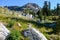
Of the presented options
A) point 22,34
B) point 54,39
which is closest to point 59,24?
point 54,39

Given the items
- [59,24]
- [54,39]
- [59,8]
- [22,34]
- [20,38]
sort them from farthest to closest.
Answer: [59,8]
[59,24]
[54,39]
[22,34]
[20,38]

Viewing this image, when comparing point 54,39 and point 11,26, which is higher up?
point 11,26

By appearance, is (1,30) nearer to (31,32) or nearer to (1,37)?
(1,37)

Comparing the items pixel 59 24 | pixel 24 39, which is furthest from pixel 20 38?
pixel 59 24

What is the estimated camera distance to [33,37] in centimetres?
1582

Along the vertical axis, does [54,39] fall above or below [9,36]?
below

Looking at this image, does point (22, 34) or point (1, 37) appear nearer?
point (1, 37)

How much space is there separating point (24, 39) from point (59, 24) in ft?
38.0

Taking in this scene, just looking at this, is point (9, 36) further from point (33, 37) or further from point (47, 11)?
point (47, 11)

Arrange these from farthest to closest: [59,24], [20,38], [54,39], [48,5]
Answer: [48,5]
[59,24]
[54,39]
[20,38]

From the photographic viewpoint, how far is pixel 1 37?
14.2m

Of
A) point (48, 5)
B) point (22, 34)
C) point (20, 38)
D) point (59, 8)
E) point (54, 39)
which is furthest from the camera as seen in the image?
point (48, 5)

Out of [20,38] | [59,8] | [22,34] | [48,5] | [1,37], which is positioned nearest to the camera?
[1,37]

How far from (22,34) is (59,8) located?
6234 centimetres
